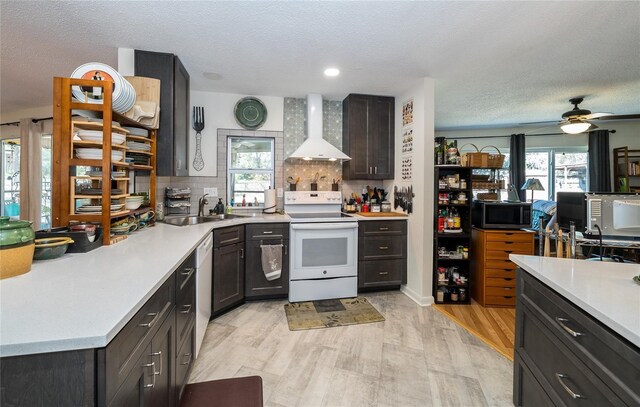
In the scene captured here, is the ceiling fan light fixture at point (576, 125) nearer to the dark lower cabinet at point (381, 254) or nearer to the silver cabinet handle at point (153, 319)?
the dark lower cabinet at point (381, 254)

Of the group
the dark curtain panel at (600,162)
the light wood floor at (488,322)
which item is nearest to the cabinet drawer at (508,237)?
the light wood floor at (488,322)

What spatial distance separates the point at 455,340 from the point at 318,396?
Answer: 1.28 metres

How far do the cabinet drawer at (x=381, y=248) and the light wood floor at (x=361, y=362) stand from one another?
70 centimetres

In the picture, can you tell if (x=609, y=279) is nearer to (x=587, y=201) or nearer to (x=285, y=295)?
(x=587, y=201)

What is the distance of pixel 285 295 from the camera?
10.3ft

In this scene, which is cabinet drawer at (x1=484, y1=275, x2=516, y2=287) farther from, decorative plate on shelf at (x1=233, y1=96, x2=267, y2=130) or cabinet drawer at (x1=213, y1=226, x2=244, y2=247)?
decorative plate on shelf at (x1=233, y1=96, x2=267, y2=130)

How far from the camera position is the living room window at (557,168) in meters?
5.85

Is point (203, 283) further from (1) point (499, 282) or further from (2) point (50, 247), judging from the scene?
(1) point (499, 282)

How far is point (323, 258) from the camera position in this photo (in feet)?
10.2

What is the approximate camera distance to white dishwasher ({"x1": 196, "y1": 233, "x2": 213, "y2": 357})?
1.96 meters

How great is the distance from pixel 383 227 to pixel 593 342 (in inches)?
92.9

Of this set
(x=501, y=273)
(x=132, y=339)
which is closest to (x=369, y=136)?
(x=501, y=273)

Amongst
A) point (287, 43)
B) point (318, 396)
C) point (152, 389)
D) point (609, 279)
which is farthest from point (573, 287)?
point (287, 43)

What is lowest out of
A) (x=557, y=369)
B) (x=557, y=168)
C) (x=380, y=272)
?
(x=380, y=272)
